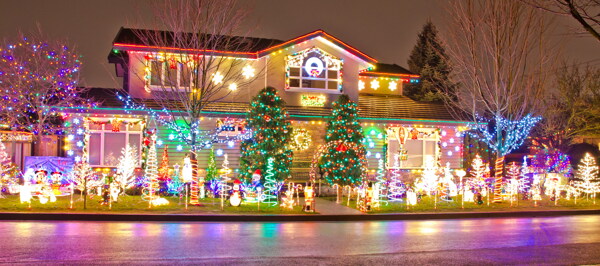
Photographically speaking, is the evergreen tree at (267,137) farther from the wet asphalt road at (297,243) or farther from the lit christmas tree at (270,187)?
the wet asphalt road at (297,243)

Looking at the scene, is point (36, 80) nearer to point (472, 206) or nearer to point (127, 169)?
point (127, 169)

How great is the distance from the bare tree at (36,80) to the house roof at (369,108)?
2.27m

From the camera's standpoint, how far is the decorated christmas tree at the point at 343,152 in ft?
71.7

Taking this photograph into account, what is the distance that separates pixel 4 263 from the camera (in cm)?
803

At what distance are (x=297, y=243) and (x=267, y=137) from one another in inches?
402

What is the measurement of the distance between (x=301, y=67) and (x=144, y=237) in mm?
14684

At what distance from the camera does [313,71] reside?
24.6 m

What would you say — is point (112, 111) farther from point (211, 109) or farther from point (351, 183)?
point (351, 183)

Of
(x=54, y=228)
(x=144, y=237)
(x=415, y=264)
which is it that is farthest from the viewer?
(x=54, y=228)

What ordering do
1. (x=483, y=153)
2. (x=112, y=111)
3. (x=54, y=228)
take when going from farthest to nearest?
(x=483, y=153), (x=112, y=111), (x=54, y=228)

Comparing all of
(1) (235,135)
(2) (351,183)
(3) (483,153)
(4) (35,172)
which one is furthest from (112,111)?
(3) (483,153)

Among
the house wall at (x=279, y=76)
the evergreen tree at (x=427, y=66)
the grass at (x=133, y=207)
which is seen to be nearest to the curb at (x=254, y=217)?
the grass at (x=133, y=207)

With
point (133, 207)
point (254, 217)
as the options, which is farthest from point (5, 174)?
point (254, 217)

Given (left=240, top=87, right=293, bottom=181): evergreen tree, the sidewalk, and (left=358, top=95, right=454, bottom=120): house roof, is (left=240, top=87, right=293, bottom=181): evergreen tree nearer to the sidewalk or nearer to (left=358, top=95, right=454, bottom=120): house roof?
the sidewalk
